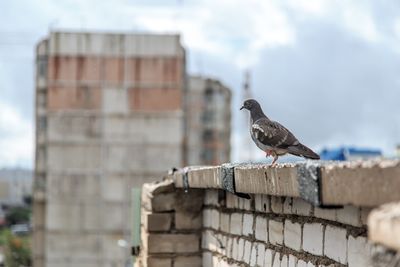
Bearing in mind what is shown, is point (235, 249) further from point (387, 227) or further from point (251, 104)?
point (387, 227)

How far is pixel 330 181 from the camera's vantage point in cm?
373

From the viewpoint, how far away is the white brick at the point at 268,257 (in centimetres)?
571

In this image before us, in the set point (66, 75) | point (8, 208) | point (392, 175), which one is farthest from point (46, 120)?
point (8, 208)

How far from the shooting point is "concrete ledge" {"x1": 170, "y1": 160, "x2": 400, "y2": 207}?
129 inches

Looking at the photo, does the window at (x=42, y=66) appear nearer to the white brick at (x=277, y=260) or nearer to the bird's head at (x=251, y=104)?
the bird's head at (x=251, y=104)

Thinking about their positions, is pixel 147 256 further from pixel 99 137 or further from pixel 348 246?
pixel 99 137

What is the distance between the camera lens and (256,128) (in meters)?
5.87

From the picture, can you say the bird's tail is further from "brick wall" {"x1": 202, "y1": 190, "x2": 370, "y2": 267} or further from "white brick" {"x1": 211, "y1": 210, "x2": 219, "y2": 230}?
"white brick" {"x1": 211, "y1": 210, "x2": 219, "y2": 230}

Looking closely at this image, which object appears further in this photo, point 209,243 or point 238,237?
point 209,243

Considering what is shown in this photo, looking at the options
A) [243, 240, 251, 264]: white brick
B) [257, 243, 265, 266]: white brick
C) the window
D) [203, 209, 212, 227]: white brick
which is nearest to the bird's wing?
[257, 243, 265, 266]: white brick

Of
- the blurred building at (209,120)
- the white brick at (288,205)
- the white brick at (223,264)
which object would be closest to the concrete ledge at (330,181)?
the white brick at (288,205)

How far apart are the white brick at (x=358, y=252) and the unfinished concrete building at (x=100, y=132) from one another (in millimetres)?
30416

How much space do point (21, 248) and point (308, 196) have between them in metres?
47.2

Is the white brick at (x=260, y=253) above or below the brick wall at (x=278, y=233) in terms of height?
below
